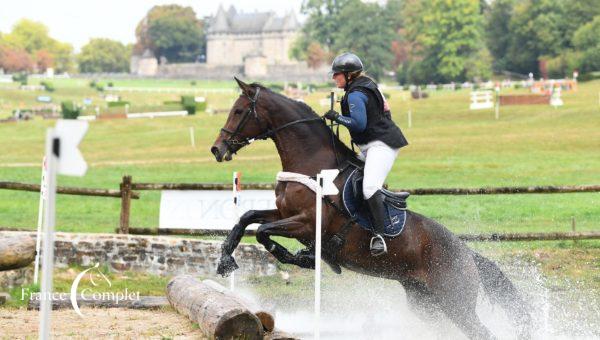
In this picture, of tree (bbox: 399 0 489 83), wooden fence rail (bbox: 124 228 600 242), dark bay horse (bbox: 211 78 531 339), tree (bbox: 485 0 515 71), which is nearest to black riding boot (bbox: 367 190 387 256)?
dark bay horse (bbox: 211 78 531 339)

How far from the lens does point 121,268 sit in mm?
17203

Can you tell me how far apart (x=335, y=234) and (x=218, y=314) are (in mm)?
1403

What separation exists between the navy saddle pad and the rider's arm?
0.54m

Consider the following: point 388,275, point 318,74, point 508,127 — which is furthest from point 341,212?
point 318,74

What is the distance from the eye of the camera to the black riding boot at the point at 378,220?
34.8ft

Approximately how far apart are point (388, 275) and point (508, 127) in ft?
132

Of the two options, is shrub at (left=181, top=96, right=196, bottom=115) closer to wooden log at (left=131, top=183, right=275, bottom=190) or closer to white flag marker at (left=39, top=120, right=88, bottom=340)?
wooden log at (left=131, top=183, right=275, bottom=190)

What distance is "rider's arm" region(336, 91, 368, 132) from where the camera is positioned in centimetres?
1053

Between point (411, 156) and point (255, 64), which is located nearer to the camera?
point (411, 156)

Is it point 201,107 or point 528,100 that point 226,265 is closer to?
point 528,100

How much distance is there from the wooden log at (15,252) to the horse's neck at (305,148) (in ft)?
15.4

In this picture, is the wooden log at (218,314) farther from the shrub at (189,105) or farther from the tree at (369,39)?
the tree at (369,39)

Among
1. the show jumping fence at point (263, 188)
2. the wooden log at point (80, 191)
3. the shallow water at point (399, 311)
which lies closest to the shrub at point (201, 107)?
the wooden log at point (80, 191)

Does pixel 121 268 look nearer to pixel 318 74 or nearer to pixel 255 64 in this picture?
pixel 318 74
